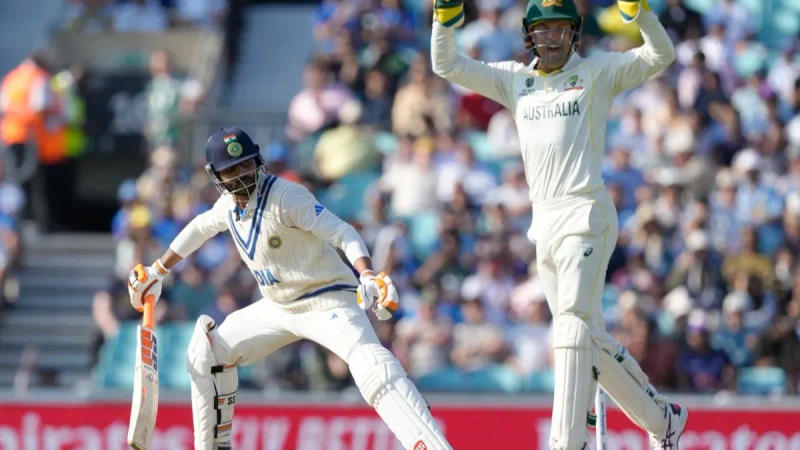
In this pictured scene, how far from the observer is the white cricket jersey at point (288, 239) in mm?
8016

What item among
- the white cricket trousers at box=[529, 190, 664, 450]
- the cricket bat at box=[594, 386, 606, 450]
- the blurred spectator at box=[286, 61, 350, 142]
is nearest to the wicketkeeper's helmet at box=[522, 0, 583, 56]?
the white cricket trousers at box=[529, 190, 664, 450]

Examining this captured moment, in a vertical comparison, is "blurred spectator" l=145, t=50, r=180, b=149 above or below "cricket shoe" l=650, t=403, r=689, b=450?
above

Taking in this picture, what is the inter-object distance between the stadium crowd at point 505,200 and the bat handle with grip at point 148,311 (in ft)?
11.1

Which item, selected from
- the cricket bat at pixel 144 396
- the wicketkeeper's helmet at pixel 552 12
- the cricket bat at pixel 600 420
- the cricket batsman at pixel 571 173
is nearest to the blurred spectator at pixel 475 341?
the cricket bat at pixel 600 420

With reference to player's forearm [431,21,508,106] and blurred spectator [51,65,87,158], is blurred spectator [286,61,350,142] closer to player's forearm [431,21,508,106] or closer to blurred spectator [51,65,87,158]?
blurred spectator [51,65,87,158]

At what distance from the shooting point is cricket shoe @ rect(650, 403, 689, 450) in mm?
8055

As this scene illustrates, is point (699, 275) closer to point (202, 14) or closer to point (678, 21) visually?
point (678, 21)

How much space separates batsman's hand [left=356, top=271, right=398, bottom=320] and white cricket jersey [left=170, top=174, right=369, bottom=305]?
0.48 m

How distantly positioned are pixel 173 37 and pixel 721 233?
6541 millimetres

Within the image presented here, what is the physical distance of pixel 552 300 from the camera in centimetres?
780

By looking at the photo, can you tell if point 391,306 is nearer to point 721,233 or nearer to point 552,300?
point 552,300

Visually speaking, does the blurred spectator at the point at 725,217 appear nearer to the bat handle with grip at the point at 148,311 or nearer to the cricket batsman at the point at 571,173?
the cricket batsman at the point at 571,173

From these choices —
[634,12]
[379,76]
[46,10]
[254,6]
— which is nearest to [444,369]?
[379,76]

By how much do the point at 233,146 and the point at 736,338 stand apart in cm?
549
